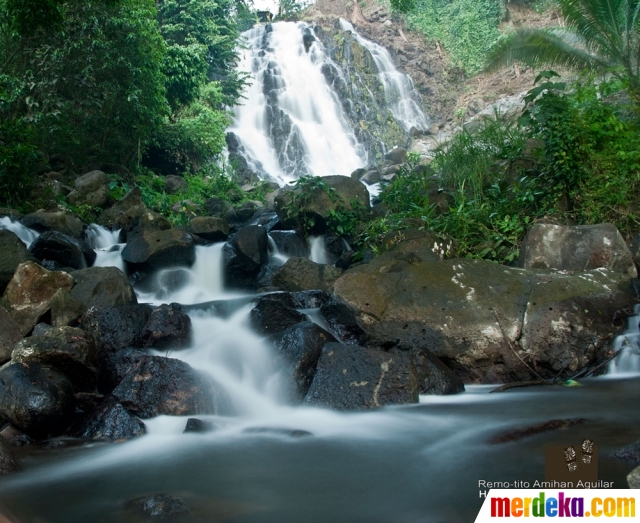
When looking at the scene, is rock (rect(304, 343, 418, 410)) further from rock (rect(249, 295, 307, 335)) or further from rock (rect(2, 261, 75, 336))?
rock (rect(2, 261, 75, 336))

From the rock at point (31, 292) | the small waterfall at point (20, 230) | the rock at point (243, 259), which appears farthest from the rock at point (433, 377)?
the small waterfall at point (20, 230)

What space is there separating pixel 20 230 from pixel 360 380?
274 inches

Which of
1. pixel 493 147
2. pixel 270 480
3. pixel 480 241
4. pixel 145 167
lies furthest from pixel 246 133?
pixel 270 480

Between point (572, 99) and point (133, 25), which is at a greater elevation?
point (133, 25)

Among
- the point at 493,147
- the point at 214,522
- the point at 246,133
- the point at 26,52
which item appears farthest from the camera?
the point at 246,133

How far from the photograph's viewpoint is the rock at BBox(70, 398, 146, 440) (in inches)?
189

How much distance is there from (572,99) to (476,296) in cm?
400

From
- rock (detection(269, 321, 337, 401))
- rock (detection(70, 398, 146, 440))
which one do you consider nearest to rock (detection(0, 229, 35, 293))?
rock (detection(70, 398, 146, 440))

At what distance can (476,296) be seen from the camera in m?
6.09

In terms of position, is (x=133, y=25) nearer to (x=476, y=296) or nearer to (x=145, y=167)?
(x=145, y=167)

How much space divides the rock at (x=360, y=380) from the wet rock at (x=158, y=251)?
15.2 feet

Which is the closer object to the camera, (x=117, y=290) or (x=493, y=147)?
(x=117, y=290)

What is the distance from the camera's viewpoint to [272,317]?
686cm

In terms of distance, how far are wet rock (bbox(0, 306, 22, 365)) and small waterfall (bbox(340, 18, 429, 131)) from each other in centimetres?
2327
